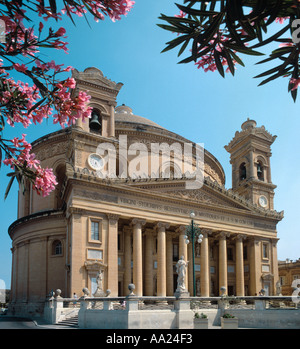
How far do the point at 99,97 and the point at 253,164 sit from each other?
64.8 ft

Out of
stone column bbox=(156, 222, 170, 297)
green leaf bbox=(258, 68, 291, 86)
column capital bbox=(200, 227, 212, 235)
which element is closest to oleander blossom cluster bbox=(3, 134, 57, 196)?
green leaf bbox=(258, 68, 291, 86)

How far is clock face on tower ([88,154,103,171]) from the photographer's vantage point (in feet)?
104

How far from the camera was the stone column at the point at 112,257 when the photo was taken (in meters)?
30.0

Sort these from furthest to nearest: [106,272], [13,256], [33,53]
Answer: [13,256] < [106,272] < [33,53]

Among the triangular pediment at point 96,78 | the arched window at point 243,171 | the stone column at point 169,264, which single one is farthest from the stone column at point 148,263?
the arched window at point 243,171

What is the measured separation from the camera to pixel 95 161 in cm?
3216

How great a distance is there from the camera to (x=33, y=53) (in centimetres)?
564

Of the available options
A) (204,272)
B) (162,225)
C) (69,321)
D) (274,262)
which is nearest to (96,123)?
(162,225)

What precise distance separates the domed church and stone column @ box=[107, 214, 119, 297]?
76 millimetres

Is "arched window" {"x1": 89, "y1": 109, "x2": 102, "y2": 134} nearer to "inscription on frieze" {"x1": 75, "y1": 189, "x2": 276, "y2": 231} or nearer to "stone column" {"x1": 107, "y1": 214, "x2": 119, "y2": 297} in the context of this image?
"inscription on frieze" {"x1": 75, "y1": 189, "x2": 276, "y2": 231}
